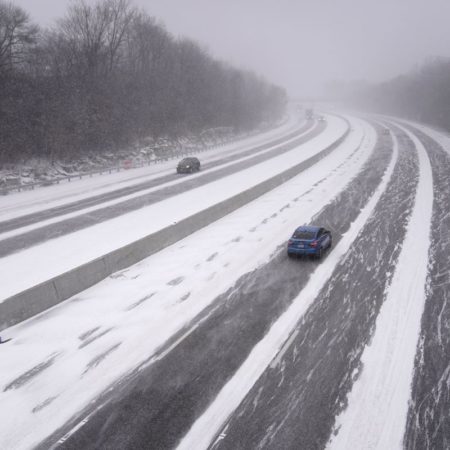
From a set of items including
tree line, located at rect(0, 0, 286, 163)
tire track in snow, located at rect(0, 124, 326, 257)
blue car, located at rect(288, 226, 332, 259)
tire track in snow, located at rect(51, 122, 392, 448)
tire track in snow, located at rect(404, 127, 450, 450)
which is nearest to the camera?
tire track in snow, located at rect(404, 127, 450, 450)

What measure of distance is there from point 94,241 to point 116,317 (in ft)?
28.5

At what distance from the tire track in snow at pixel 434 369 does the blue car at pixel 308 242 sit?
174 inches

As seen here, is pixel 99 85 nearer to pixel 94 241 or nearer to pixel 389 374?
pixel 94 241

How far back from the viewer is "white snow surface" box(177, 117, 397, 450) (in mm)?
7656

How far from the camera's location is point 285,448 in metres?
7.27

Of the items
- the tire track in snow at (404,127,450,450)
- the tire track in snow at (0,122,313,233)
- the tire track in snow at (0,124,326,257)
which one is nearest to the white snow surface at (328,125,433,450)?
the tire track in snow at (404,127,450,450)

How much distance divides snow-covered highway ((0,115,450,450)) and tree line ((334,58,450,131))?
7331 cm

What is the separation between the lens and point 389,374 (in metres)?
9.38

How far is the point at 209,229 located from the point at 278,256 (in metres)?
5.63

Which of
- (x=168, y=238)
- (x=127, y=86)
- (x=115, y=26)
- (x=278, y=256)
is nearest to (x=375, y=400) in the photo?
(x=278, y=256)

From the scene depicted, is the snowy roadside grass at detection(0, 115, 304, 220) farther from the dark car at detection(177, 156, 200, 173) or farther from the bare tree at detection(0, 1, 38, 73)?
the bare tree at detection(0, 1, 38, 73)

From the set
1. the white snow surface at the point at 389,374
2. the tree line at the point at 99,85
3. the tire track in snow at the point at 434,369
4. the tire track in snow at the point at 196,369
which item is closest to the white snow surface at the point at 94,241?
the tire track in snow at the point at 196,369

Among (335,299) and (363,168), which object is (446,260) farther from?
(363,168)

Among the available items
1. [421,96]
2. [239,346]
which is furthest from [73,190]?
[421,96]
